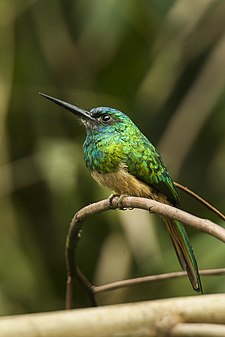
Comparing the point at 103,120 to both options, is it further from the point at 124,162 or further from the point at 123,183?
the point at 123,183

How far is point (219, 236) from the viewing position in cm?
96

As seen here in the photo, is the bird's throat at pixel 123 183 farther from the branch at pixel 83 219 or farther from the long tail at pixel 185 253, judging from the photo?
the branch at pixel 83 219

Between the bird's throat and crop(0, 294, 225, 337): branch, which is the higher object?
crop(0, 294, 225, 337): branch

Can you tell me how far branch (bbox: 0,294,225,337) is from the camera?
0.74 metres

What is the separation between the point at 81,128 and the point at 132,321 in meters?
3.37

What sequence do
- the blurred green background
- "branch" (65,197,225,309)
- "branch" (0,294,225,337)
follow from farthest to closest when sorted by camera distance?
the blurred green background
"branch" (65,197,225,309)
"branch" (0,294,225,337)

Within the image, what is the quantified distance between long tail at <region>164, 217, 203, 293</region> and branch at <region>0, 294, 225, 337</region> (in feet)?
2.69

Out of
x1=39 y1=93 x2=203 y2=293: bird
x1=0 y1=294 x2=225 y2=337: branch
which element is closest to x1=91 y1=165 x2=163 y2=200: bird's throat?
x1=39 y1=93 x2=203 y2=293: bird

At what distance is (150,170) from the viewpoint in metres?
2.26

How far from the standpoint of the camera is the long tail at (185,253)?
64.9 inches

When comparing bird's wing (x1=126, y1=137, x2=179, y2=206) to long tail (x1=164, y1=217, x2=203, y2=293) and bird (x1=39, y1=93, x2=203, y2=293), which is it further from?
long tail (x1=164, y1=217, x2=203, y2=293)

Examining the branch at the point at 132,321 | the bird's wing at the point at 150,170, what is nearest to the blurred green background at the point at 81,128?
the bird's wing at the point at 150,170

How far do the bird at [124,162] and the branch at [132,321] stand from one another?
118cm

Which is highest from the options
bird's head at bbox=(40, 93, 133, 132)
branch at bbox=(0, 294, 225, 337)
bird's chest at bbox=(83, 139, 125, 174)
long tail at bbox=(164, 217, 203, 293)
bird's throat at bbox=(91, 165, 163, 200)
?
branch at bbox=(0, 294, 225, 337)
